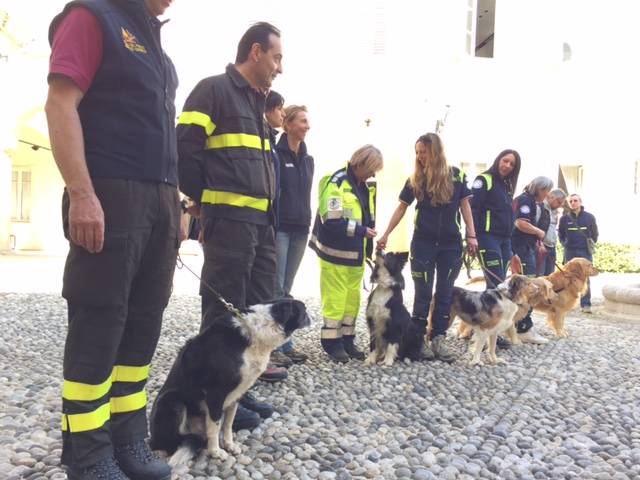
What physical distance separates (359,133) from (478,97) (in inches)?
137

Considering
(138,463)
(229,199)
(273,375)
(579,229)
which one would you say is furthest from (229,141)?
(579,229)

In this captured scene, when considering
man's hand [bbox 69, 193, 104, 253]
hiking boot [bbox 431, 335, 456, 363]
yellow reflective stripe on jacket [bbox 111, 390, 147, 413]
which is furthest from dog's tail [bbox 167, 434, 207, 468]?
→ hiking boot [bbox 431, 335, 456, 363]

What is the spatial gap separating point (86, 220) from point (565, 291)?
6453mm

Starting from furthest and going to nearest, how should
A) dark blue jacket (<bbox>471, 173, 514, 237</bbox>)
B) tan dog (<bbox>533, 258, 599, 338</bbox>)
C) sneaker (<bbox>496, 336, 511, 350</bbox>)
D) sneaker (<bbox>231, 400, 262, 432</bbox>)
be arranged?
tan dog (<bbox>533, 258, 599, 338</bbox>)
sneaker (<bbox>496, 336, 511, 350</bbox>)
dark blue jacket (<bbox>471, 173, 514, 237</bbox>)
sneaker (<bbox>231, 400, 262, 432</bbox>)

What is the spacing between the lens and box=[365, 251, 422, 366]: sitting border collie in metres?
5.10

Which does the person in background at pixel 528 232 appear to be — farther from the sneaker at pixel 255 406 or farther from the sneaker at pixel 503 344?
the sneaker at pixel 255 406

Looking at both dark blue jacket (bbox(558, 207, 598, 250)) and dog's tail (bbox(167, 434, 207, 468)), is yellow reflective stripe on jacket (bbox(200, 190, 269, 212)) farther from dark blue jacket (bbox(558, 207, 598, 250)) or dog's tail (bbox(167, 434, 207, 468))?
dark blue jacket (bbox(558, 207, 598, 250))

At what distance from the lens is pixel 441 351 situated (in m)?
5.45

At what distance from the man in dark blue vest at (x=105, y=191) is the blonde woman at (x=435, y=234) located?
3160 mm

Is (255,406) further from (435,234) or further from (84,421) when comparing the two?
(435,234)

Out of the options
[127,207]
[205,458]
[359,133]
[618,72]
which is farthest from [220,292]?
[618,72]

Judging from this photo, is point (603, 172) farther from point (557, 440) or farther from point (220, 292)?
point (220, 292)

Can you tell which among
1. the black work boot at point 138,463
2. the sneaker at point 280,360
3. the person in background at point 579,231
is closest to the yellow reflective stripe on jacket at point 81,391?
the black work boot at point 138,463

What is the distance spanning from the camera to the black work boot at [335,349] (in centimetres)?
518
